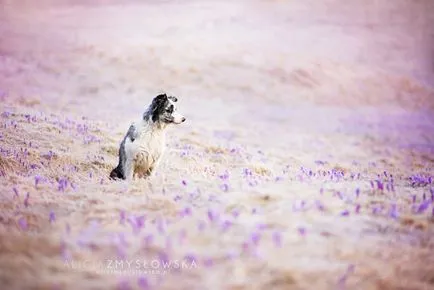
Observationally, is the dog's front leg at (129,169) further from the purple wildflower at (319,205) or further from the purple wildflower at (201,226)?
the purple wildflower at (319,205)

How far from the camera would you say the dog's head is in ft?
20.4

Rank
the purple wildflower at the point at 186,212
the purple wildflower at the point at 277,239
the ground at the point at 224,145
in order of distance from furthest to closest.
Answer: the purple wildflower at the point at 186,212, the purple wildflower at the point at 277,239, the ground at the point at 224,145

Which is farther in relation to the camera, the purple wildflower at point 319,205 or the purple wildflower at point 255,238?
the purple wildflower at point 319,205

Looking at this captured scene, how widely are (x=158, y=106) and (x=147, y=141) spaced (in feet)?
1.66

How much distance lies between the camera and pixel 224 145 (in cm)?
883

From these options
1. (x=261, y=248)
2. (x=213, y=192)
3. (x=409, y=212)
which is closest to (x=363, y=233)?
(x=409, y=212)

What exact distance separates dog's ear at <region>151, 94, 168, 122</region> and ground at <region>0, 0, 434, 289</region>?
0.86 meters

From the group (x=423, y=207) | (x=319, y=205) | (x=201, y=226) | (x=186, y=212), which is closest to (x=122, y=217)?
(x=186, y=212)

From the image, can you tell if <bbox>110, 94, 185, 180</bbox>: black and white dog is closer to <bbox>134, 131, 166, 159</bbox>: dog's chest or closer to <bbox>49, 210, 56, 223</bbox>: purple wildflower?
<bbox>134, 131, 166, 159</bbox>: dog's chest

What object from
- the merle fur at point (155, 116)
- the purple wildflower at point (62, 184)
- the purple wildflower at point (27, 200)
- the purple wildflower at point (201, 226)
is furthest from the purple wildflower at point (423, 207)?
the purple wildflower at point (27, 200)

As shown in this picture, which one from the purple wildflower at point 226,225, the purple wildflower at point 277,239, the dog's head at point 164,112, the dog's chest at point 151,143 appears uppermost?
the dog's head at point 164,112

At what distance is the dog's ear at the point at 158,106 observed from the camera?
621cm

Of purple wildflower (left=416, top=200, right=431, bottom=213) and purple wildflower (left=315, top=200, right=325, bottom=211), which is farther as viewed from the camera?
purple wildflower (left=416, top=200, right=431, bottom=213)

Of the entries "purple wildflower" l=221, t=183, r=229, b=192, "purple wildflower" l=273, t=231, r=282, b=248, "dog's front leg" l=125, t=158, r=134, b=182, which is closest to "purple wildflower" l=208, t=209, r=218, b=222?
"purple wildflower" l=273, t=231, r=282, b=248
